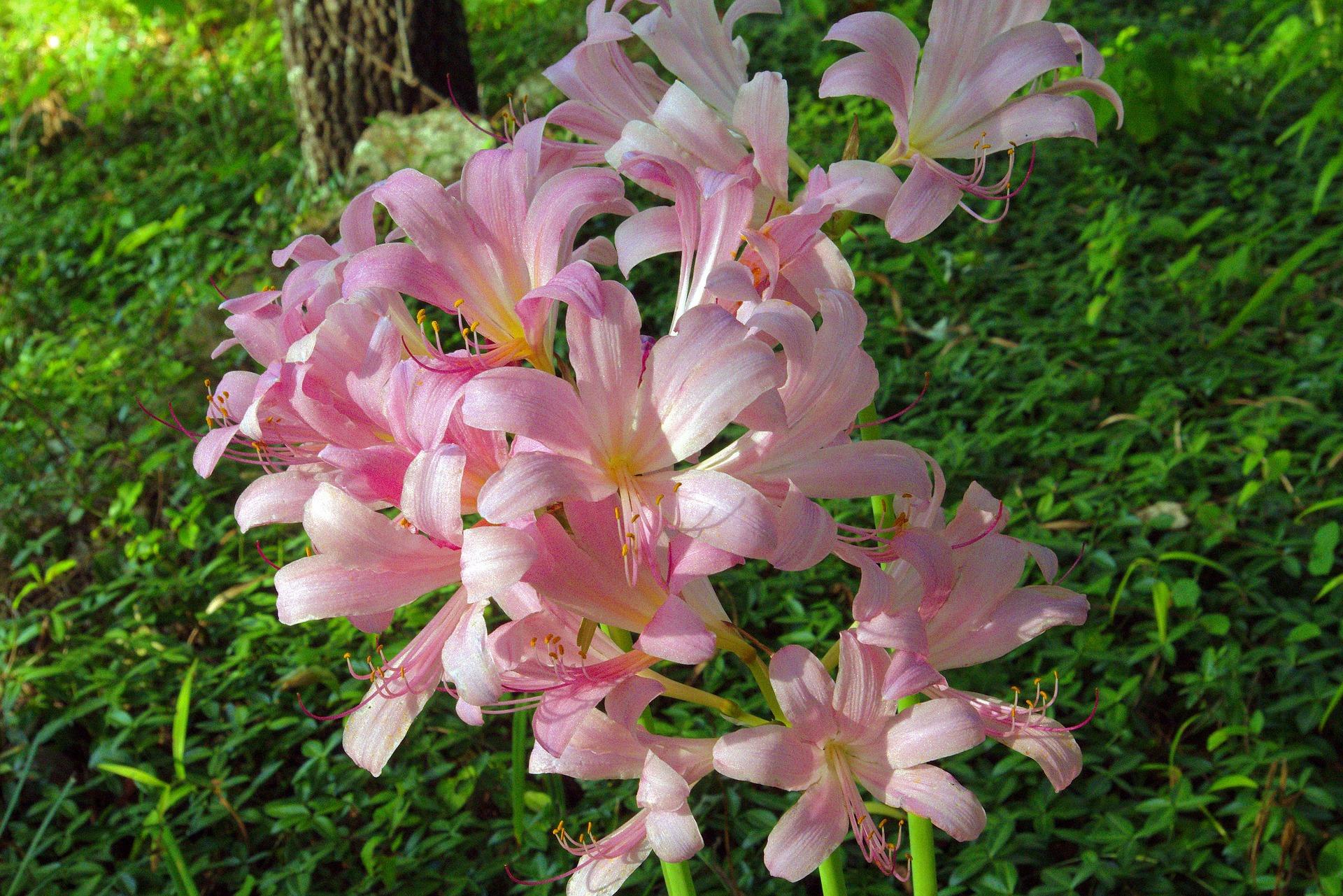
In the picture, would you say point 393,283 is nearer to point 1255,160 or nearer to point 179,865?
point 179,865

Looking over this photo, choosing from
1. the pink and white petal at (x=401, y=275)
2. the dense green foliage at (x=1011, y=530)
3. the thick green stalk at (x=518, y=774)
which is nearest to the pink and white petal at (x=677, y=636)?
the pink and white petal at (x=401, y=275)

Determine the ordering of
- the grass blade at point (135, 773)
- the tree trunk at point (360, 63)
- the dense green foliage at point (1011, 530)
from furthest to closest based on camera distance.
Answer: the tree trunk at point (360, 63), the grass blade at point (135, 773), the dense green foliage at point (1011, 530)

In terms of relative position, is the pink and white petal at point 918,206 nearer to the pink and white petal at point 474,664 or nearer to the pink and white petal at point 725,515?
the pink and white petal at point 725,515

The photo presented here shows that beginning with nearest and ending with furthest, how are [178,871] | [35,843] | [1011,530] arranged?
[178,871]
[35,843]
[1011,530]

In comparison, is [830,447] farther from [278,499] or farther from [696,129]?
[278,499]

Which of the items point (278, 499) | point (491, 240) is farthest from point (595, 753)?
point (491, 240)
